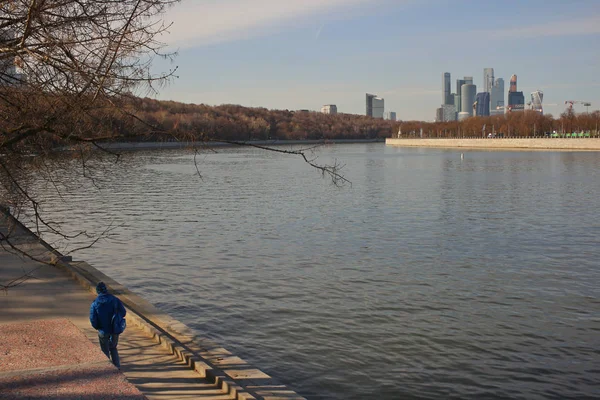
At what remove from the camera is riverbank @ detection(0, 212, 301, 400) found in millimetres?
7520

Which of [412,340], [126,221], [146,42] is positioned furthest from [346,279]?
[126,221]

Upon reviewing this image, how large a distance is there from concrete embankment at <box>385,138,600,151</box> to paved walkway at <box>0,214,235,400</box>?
100 meters

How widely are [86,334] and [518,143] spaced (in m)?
119

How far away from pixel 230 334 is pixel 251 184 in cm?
3373

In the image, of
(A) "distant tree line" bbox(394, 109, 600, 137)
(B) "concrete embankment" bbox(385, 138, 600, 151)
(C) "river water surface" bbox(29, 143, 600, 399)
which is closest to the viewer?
(C) "river water surface" bbox(29, 143, 600, 399)

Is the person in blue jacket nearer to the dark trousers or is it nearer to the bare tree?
the dark trousers

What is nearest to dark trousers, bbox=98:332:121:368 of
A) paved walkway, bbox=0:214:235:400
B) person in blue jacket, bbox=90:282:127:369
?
person in blue jacket, bbox=90:282:127:369

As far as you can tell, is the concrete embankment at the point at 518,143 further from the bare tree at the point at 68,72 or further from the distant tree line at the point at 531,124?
the bare tree at the point at 68,72

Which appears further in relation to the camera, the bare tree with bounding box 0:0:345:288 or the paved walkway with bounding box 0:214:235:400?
the paved walkway with bounding box 0:214:235:400

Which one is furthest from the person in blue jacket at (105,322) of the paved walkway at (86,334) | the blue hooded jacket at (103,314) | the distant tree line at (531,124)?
the distant tree line at (531,124)

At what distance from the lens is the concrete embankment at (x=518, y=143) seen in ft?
342

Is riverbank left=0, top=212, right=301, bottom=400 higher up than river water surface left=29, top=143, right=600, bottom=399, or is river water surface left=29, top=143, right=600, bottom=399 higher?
riverbank left=0, top=212, right=301, bottom=400

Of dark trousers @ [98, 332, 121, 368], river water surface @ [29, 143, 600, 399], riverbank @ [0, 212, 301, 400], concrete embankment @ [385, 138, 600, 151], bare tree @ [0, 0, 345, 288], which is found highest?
bare tree @ [0, 0, 345, 288]

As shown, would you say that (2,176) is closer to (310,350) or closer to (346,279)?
(310,350)
